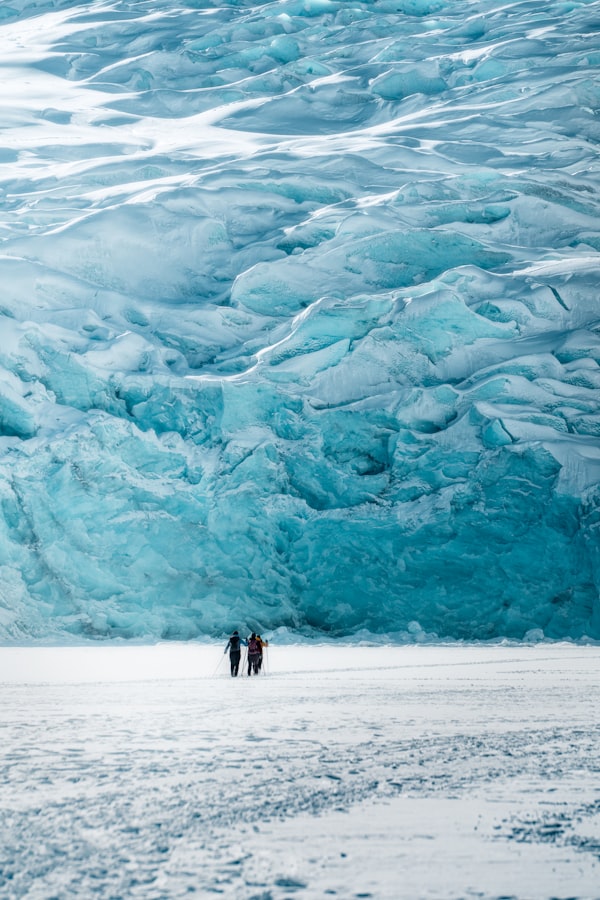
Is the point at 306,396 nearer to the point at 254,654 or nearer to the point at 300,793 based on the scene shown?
the point at 254,654

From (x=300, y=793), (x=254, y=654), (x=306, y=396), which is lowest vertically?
(x=254, y=654)

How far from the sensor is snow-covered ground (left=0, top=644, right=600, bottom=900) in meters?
3.05

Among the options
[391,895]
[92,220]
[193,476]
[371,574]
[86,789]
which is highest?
[92,220]

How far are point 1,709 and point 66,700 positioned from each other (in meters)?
0.70

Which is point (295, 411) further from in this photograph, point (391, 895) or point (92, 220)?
point (391, 895)

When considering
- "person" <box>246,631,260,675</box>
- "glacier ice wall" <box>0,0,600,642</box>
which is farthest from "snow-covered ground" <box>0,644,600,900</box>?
"glacier ice wall" <box>0,0,600,642</box>

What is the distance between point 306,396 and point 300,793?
512 inches

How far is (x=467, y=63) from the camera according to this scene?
29.2 metres

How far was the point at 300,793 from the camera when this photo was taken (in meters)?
4.20

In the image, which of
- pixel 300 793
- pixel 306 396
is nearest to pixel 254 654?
pixel 306 396

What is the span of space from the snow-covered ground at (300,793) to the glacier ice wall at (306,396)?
6.78 m

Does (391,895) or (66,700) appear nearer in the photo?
(391,895)

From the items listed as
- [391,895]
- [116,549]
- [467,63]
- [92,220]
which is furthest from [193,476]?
[467,63]

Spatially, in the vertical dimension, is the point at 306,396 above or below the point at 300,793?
below
